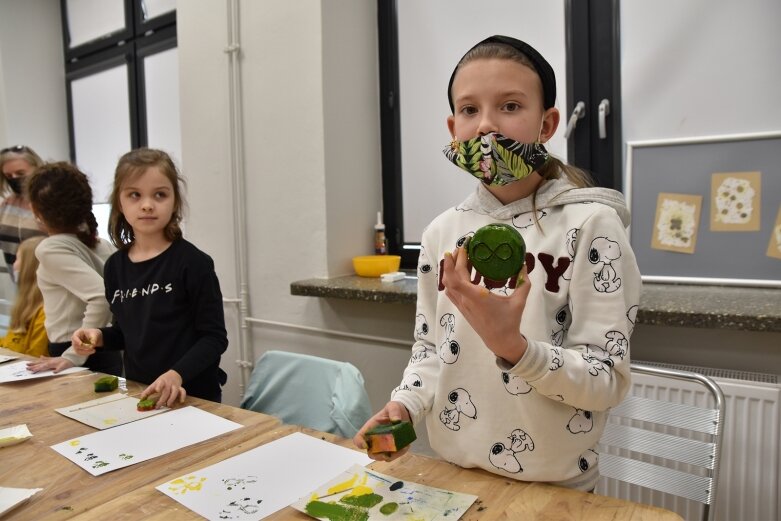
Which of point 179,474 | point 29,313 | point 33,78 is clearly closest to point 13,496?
point 179,474

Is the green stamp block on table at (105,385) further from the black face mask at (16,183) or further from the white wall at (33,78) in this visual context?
the white wall at (33,78)

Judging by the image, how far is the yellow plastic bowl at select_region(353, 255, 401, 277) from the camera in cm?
236

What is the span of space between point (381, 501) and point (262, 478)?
23 centimetres

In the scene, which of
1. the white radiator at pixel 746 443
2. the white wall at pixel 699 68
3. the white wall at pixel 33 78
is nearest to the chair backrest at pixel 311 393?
the white radiator at pixel 746 443

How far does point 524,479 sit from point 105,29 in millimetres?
4473

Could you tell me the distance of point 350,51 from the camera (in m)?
2.47

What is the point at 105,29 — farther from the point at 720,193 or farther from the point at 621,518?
the point at 621,518

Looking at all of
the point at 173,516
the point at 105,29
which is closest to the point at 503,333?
the point at 173,516

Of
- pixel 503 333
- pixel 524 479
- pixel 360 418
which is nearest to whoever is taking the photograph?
pixel 503 333

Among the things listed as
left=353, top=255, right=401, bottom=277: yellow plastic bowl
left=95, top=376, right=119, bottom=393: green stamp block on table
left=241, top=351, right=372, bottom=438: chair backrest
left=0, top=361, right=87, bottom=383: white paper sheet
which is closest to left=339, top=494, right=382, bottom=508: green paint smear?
left=241, top=351, right=372, bottom=438: chair backrest

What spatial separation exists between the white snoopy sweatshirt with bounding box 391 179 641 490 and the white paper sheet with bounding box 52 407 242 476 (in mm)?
478

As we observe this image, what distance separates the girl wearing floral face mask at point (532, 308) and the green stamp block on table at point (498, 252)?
1.0 inches

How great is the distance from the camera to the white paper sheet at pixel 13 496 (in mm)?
865

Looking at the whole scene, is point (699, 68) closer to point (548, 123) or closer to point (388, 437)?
point (548, 123)
